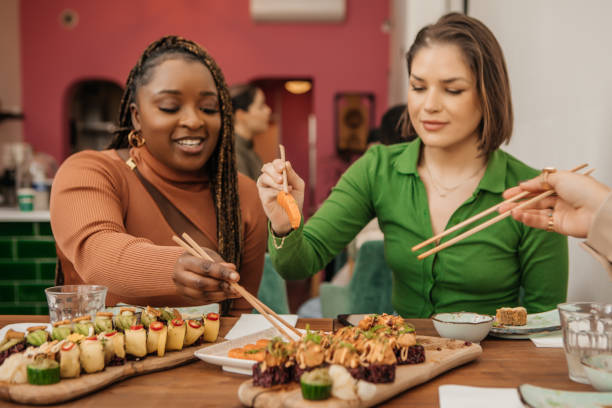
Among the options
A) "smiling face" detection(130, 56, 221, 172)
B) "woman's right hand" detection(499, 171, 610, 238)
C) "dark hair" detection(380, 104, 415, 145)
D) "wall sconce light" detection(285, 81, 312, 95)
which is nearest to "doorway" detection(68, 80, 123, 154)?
"wall sconce light" detection(285, 81, 312, 95)

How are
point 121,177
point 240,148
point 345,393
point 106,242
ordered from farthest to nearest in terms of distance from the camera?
point 240,148 → point 121,177 → point 106,242 → point 345,393

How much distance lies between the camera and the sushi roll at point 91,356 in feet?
3.17

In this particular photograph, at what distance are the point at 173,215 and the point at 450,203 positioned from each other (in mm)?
878

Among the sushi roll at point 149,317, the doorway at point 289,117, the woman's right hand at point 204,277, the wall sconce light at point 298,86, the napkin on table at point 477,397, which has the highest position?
the wall sconce light at point 298,86

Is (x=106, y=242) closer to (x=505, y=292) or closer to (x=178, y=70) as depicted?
(x=178, y=70)

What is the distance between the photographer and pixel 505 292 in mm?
1702

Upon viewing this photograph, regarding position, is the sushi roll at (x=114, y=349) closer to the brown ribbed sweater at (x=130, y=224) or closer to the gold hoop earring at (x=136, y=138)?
the brown ribbed sweater at (x=130, y=224)

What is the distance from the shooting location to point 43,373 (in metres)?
0.90

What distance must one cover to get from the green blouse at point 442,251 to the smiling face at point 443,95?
179 millimetres

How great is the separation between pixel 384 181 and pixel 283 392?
106cm

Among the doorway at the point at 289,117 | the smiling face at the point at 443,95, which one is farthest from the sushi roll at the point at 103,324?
the doorway at the point at 289,117

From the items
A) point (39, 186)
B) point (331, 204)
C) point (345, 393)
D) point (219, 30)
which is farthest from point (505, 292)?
point (219, 30)

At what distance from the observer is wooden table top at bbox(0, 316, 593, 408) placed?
0.90m

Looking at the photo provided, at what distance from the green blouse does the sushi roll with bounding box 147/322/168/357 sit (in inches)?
20.6
